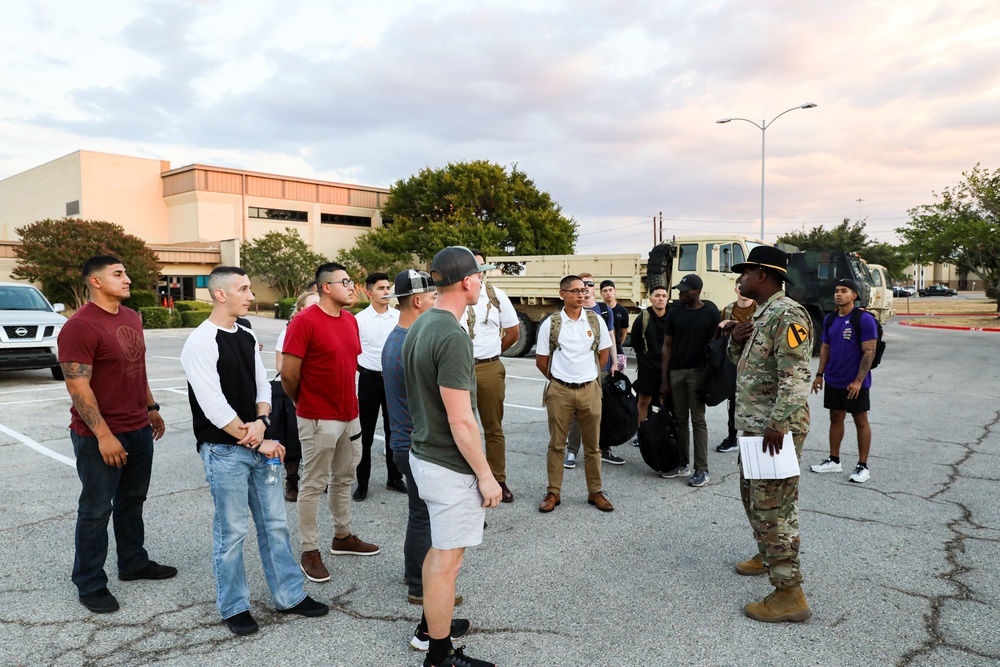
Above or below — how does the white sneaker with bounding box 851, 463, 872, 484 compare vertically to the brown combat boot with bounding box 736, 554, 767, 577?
above

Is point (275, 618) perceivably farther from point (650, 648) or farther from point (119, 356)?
point (650, 648)

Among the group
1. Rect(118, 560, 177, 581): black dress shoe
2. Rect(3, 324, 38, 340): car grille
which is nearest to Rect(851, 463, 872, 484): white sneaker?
Rect(118, 560, 177, 581): black dress shoe

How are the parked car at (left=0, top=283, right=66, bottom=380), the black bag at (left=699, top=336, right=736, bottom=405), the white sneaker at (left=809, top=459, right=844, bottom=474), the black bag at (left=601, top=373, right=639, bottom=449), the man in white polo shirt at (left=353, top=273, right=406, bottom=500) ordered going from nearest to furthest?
the man in white polo shirt at (left=353, top=273, right=406, bottom=500), the black bag at (left=699, top=336, right=736, bottom=405), the black bag at (left=601, top=373, right=639, bottom=449), the white sneaker at (left=809, top=459, right=844, bottom=474), the parked car at (left=0, top=283, right=66, bottom=380)

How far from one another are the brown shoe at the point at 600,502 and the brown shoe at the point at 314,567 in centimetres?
208

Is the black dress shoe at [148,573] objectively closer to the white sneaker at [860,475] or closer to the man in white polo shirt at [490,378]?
the man in white polo shirt at [490,378]

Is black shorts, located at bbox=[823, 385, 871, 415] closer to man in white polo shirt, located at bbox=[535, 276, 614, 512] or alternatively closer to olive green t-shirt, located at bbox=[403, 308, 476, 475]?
A: man in white polo shirt, located at bbox=[535, 276, 614, 512]

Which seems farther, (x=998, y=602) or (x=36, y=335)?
(x=36, y=335)

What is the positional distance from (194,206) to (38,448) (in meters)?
38.6

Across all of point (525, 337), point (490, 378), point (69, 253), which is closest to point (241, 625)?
point (490, 378)

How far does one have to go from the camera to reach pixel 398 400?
12.3 ft

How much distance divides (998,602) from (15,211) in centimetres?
6544

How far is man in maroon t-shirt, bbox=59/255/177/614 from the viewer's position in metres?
3.35

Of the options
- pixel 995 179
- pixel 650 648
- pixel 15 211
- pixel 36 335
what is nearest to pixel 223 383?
pixel 650 648

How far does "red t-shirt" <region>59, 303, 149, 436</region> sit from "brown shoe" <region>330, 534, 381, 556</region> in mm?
1349
